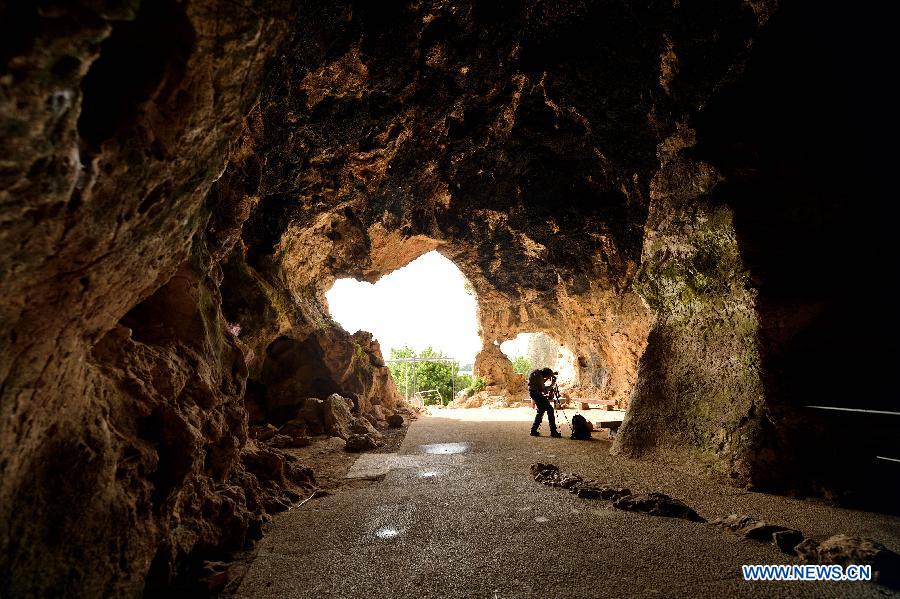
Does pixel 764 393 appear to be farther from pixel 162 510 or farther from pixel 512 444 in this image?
pixel 162 510

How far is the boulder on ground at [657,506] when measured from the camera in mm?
3887

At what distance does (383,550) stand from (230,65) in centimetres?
365

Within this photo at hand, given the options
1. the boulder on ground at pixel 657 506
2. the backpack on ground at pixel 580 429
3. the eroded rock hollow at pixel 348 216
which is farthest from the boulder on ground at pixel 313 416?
the boulder on ground at pixel 657 506

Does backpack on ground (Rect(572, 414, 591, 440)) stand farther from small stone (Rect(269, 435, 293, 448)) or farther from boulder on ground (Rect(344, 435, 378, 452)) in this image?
small stone (Rect(269, 435, 293, 448))

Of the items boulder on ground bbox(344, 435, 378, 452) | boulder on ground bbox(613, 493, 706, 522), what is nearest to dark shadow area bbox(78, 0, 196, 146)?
boulder on ground bbox(613, 493, 706, 522)

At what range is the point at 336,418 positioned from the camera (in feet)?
30.2

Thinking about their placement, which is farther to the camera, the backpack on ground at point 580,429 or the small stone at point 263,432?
the backpack on ground at point 580,429

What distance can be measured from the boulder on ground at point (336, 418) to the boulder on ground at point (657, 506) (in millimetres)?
6313

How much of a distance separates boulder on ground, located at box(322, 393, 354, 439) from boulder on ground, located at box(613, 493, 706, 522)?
631 centimetres

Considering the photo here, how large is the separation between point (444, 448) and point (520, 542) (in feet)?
15.6

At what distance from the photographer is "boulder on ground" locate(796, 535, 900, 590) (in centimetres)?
264

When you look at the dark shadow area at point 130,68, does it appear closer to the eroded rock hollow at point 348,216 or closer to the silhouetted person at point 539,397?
the eroded rock hollow at point 348,216

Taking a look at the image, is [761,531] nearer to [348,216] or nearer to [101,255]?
[101,255]

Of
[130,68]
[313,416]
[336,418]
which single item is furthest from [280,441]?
[130,68]
